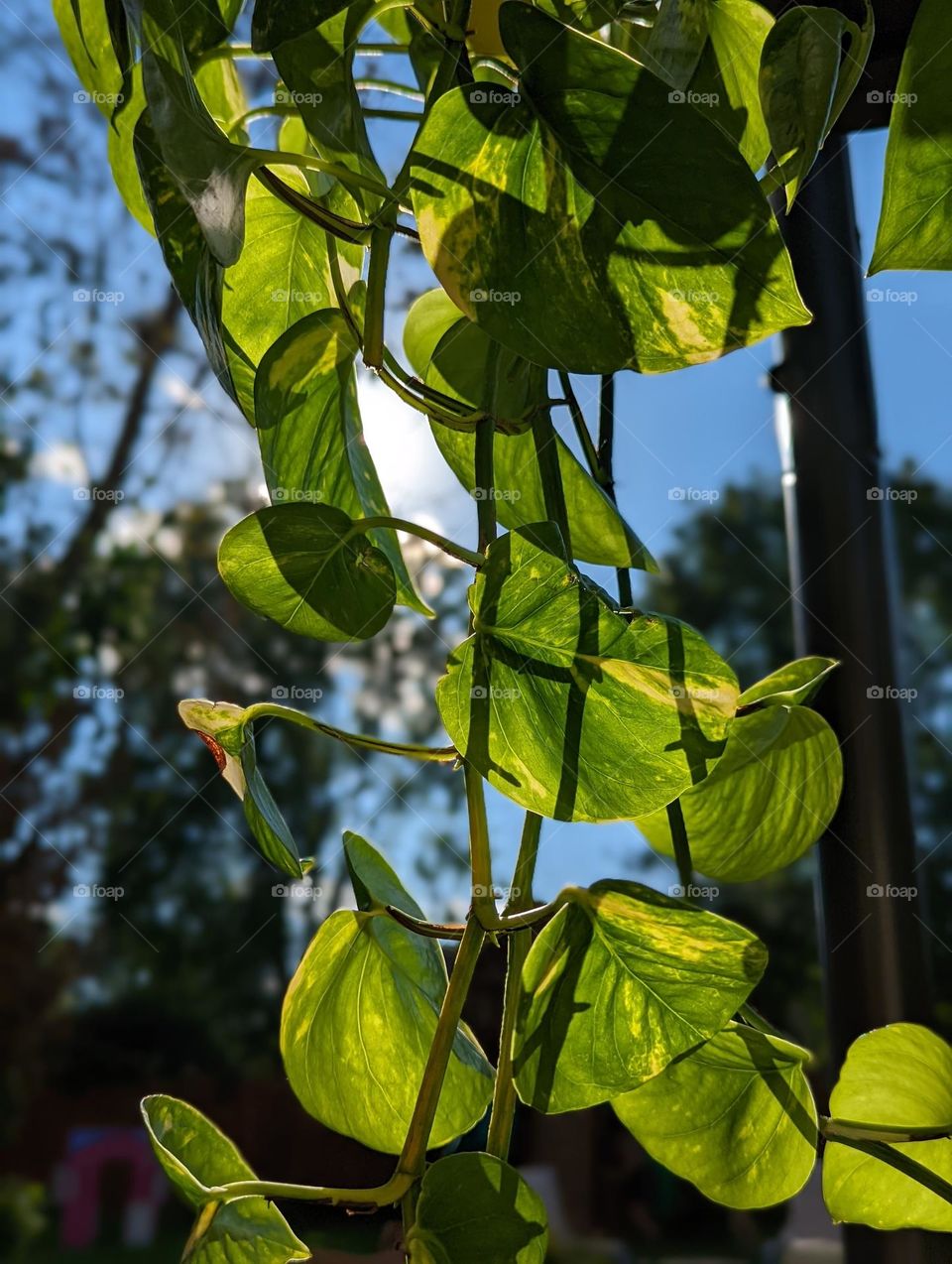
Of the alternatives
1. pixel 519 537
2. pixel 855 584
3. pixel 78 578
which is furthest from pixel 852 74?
pixel 78 578

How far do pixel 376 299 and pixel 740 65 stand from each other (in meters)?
0.15

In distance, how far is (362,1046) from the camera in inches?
11.0

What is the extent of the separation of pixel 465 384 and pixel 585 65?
127 millimetres

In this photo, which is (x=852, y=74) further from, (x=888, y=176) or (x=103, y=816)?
(x=103, y=816)

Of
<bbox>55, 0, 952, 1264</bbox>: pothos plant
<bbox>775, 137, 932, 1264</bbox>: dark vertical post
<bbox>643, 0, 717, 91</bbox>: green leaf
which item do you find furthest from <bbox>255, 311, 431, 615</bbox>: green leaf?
<bbox>775, 137, 932, 1264</bbox>: dark vertical post

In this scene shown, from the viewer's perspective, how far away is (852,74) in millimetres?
247

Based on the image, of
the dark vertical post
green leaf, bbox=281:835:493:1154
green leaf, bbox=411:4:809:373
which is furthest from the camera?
the dark vertical post

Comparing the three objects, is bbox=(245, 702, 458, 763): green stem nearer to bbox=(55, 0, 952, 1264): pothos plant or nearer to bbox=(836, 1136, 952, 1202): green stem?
bbox=(55, 0, 952, 1264): pothos plant

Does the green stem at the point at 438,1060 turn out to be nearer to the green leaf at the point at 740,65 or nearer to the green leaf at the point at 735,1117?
the green leaf at the point at 735,1117

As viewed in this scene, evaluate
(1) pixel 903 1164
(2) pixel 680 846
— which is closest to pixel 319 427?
Answer: (2) pixel 680 846

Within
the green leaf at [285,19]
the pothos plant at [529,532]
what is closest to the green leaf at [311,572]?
the pothos plant at [529,532]

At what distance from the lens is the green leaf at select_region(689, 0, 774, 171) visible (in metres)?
0.28

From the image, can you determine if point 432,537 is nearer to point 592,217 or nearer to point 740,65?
point 592,217

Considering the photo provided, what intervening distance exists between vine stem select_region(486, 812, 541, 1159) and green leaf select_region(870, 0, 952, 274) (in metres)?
0.16
